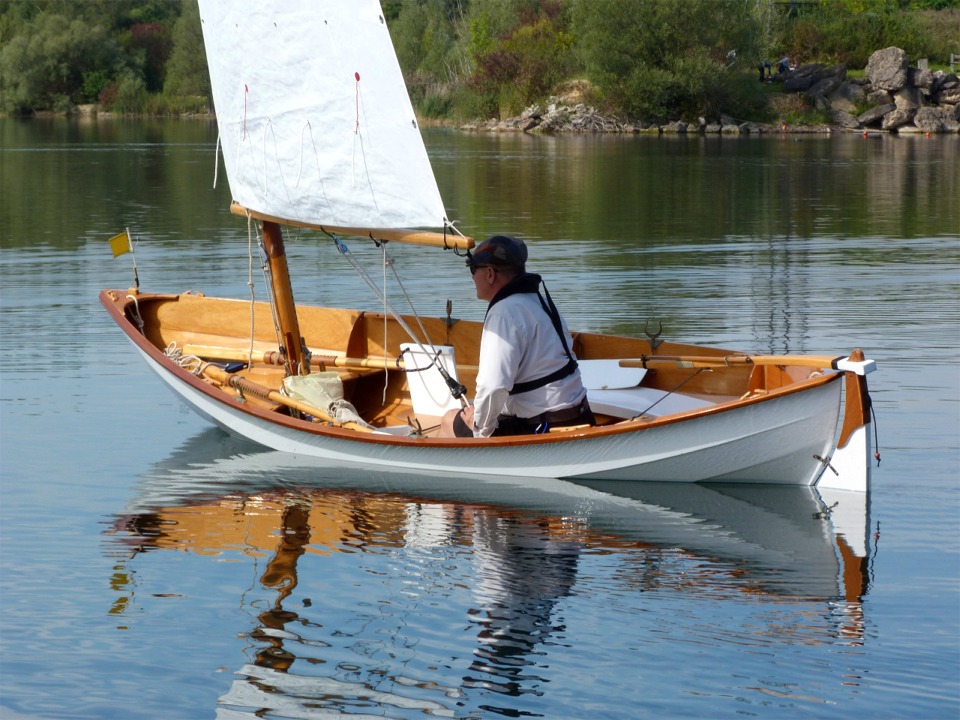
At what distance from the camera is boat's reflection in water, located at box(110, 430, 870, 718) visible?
5.73 meters

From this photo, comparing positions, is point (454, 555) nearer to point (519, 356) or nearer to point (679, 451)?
point (519, 356)

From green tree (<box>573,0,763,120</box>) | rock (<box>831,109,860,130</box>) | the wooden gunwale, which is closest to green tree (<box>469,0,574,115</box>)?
green tree (<box>573,0,763,120</box>)

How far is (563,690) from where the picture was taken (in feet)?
18.1

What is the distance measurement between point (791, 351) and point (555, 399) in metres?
4.54

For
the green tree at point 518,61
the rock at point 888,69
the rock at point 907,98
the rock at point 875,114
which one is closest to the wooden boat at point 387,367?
the rock at point 875,114

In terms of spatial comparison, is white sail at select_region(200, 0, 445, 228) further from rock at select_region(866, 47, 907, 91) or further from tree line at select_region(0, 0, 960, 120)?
rock at select_region(866, 47, 907, 91)

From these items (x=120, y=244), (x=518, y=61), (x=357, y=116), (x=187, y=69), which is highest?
(x=187, y=69)

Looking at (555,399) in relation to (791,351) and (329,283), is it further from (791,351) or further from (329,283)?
(329,283)

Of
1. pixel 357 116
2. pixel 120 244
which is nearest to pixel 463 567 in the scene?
pixel 357 116

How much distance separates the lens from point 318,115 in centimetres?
872

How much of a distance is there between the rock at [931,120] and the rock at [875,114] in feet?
4.80

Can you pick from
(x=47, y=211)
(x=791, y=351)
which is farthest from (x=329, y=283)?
(x=47, y=211)

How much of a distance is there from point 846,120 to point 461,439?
5165cm

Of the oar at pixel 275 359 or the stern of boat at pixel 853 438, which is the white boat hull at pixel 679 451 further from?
the oar at pixel 275 359
